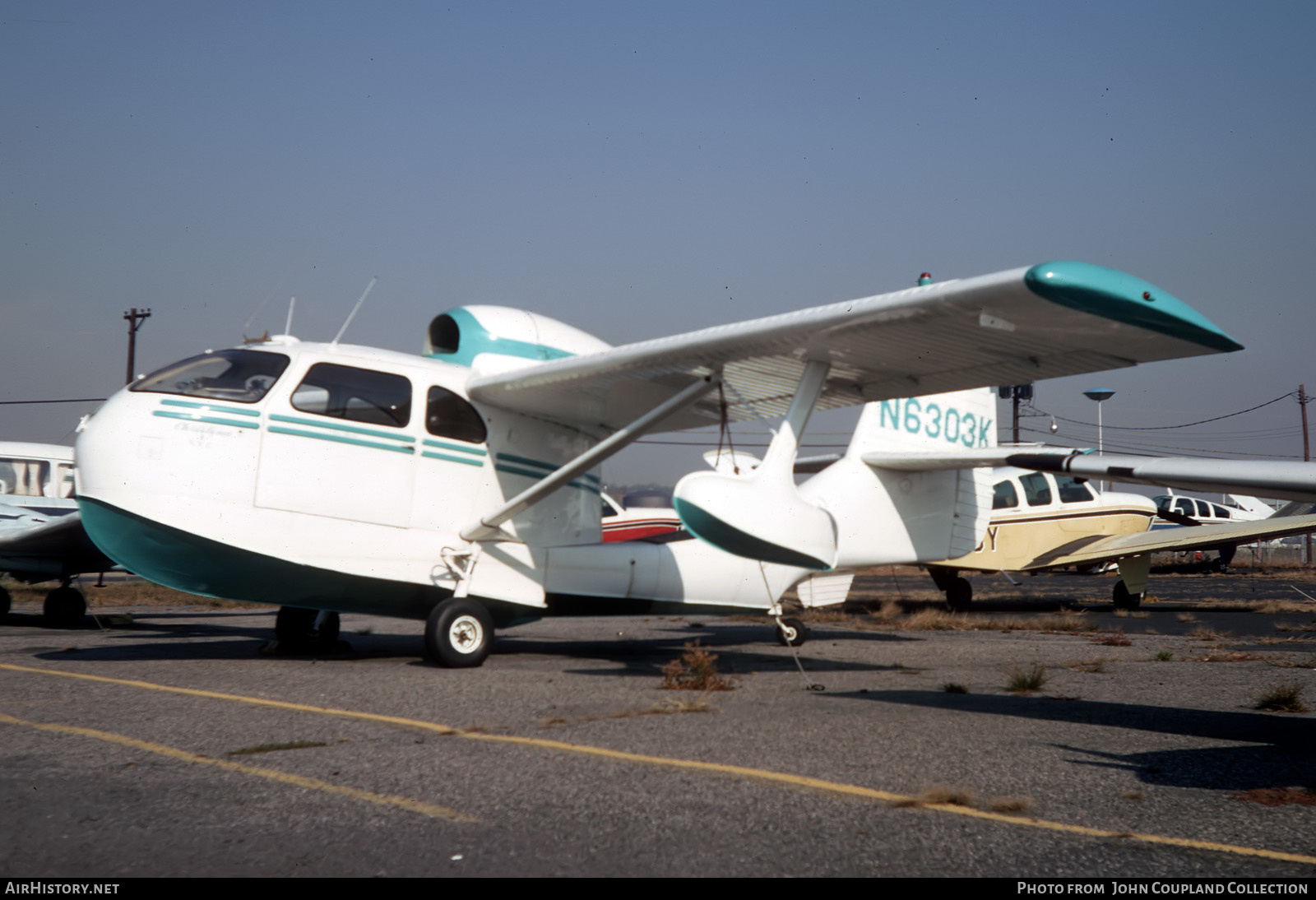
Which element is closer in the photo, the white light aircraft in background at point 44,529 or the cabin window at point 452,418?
the cabin window at point 452,418

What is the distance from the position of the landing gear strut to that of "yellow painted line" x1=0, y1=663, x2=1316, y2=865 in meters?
8.47

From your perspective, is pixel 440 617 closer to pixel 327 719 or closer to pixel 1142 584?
pixel 327 719

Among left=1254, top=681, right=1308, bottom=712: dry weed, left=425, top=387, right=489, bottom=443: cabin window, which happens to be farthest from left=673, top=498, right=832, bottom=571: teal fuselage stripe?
left=1254, top=681, right=1308, bottom=712: dry weed

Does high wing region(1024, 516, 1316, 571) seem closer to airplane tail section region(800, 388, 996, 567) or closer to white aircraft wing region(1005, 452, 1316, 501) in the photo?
airplane tail section region(800, 388, 996, 567)

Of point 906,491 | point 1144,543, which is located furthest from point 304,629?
point 1144,543

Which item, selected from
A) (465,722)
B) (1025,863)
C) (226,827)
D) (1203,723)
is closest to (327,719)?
(465,722)

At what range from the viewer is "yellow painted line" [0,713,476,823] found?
12.4ft

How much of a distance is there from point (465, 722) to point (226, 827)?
247 cm

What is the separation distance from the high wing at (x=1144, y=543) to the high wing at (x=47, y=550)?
15573 millimetres

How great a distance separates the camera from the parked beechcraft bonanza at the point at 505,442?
23.4ft

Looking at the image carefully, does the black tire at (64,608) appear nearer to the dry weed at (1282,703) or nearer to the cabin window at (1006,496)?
the dry weed at (1282,703)

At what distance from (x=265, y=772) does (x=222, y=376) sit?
4.59 metres

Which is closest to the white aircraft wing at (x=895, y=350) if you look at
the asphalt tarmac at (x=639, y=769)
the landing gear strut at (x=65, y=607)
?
the asphalt tarmac at (x=639, y=769)

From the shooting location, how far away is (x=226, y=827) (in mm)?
3479
